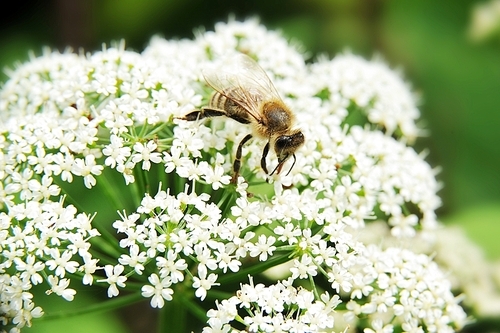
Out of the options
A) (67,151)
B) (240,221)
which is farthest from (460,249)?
(67,151)

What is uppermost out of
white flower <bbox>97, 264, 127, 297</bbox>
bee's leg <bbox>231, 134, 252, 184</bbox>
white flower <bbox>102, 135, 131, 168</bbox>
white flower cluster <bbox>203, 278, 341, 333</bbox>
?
white flower <bbox>102, 135, 131, 168</bbox>

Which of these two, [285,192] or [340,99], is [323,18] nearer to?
[340,99]

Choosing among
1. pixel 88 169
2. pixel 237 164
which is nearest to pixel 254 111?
pixel 237 164

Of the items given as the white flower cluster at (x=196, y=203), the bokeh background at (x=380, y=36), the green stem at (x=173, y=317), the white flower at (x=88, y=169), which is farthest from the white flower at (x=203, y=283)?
the bokeh background at (x=380, y=36)

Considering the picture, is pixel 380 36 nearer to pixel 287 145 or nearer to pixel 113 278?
pixel 287 145

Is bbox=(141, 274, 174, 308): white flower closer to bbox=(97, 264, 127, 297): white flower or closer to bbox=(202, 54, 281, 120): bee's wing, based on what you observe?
bbox=(97, 264, 127, 297): white flower

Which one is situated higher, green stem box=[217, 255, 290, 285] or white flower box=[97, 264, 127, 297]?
green stem box=[217, 255, 290, 285]

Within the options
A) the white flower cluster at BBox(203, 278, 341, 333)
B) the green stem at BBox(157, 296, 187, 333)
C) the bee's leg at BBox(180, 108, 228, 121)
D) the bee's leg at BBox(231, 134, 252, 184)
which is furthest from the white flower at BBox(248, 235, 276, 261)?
the bee's leg at BBox(180, 108, 228, 121)

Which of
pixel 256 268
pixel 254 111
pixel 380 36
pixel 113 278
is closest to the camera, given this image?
pixel 113 278
